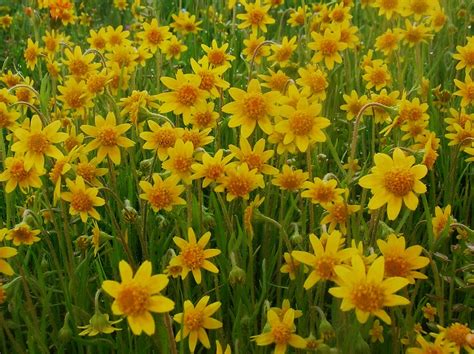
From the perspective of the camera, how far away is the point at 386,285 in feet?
3.54

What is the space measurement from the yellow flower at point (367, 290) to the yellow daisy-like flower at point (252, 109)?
2.01 ft

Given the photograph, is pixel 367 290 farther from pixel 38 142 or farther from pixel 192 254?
pixel 38 142

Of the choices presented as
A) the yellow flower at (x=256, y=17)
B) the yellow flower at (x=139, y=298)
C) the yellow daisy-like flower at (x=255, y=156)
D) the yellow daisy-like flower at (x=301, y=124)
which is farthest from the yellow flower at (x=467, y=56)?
the yellow flower at (x=139, y=298)

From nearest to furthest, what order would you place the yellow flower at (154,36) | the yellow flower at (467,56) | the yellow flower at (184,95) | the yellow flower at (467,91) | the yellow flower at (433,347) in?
the yellow flower at (433,347)
the yellow flower at (184,95)
the yellow flower at (467,91)
the yellow flower at (467,56)
the yellow flower at (154,36)

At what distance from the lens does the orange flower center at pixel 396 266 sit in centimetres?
121

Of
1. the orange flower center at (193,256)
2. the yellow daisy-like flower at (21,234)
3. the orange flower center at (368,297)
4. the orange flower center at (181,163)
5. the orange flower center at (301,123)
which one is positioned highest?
the orange flower center at (301,123)

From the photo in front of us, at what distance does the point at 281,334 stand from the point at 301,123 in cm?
54

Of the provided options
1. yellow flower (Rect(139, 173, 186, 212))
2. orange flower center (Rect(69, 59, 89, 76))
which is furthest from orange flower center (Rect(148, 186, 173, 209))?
orange flower center (Rect(69, 59, 89, 76))

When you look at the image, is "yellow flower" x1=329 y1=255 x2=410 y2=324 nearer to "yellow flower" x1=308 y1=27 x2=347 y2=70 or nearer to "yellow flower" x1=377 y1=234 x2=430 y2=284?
"yellow flower" x1=377 y1=234 x2=430 y2=284

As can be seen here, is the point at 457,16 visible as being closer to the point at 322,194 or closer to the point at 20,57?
the point at 322,194

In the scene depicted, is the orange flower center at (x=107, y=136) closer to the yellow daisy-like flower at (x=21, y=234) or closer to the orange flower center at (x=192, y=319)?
the yellow daisy-like flower at (x=21, y=234)

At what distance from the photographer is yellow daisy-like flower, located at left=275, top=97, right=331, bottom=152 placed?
1.57 metres

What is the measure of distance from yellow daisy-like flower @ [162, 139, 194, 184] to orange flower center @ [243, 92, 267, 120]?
223 mm

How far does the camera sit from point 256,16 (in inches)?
109
